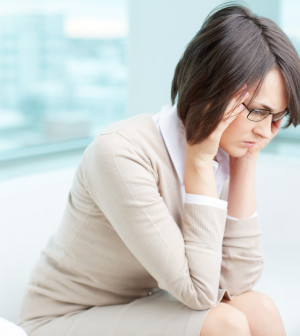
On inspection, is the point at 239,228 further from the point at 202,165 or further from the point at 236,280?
the point at 202,165

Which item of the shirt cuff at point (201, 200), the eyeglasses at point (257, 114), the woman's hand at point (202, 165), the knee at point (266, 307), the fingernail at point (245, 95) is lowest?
the knee at point (266, 307)

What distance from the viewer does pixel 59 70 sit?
131 inches

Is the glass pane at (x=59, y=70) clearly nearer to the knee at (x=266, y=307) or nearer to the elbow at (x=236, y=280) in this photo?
the elbow at (x=236, y=280)

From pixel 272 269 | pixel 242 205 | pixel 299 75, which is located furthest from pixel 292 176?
pixel 299 75

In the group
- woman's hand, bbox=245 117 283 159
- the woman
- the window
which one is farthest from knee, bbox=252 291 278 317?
the window

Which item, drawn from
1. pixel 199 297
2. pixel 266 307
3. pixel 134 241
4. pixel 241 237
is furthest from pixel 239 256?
pixel 134 241

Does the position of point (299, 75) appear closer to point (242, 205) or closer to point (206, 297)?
point (242, 205)

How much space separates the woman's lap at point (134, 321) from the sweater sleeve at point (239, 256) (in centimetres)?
18

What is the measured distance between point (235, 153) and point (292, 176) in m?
1.16

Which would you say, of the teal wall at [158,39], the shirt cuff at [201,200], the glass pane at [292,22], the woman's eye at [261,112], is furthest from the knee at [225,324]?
the teal wall at [158,39]

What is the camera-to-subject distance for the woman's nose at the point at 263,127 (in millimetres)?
1573

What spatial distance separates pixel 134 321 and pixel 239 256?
365 mm

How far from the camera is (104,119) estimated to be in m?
3.64

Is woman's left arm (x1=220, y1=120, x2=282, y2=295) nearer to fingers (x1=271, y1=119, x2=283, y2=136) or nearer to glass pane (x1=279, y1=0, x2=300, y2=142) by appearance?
fingers (x1=271, y1=119, x2=283, y2=136)
